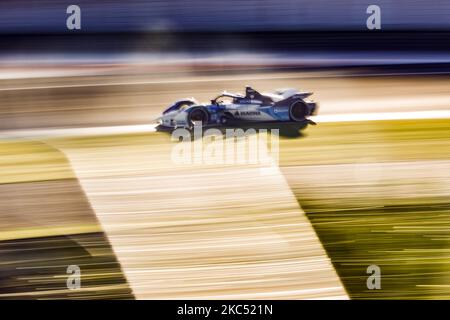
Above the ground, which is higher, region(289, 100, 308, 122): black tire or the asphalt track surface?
region(289, 100, 308, 122): black tire

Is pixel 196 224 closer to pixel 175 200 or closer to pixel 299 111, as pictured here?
pixel 175 200

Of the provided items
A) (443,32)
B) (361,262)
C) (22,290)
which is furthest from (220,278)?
(443,32)

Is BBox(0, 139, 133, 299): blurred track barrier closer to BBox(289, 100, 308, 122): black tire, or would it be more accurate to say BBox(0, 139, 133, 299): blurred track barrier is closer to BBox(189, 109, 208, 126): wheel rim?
BBox(189, 109, 208, 126): wheel rim

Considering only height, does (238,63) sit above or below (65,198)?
above

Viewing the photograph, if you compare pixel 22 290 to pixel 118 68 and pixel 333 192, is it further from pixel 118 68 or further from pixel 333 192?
pixel 333 192

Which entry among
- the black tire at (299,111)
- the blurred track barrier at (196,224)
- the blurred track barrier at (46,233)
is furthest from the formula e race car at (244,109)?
the blurred track barrier at (46,233)

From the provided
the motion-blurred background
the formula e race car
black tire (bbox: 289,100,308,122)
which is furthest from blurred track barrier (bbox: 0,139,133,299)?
black tire (bbox: 289,100,308,122)
